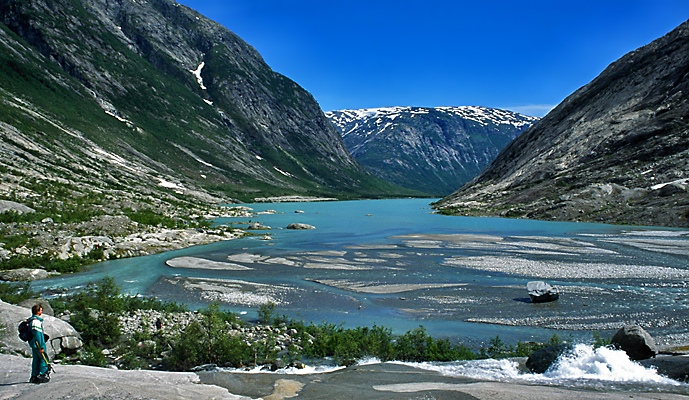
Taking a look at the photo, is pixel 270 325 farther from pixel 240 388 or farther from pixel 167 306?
pixel 240 388

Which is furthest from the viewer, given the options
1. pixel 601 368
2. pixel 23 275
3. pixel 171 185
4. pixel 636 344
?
pixel 171 185

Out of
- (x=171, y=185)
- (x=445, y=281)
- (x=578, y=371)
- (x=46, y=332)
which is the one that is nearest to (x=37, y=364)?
(x=46, y=332)

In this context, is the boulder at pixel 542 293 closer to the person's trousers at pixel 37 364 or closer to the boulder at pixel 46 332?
the boulder at pixel 46 332

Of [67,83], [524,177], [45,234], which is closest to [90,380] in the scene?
[45,234]

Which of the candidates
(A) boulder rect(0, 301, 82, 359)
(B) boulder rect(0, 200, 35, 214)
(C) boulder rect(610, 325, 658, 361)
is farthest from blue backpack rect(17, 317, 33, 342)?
(B) boulder rect(0, 200, 35, 214)

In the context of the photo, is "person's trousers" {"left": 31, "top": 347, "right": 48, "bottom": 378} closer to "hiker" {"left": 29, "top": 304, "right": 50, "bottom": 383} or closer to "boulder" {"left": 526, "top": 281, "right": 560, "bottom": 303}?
"hiker" {"left": 29, "top": 304, "right": 50, "bottom": 383}

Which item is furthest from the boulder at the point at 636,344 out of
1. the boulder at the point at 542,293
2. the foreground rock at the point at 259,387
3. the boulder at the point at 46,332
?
the boulder at the point at 46,332

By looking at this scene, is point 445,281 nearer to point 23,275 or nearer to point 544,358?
point 544,358
